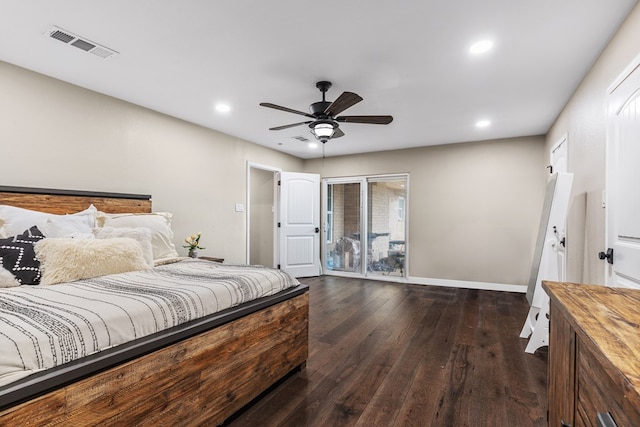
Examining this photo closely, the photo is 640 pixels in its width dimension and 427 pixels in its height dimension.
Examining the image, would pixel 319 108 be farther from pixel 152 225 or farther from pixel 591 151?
pixel 591 151

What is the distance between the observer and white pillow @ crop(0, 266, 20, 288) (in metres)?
1.80

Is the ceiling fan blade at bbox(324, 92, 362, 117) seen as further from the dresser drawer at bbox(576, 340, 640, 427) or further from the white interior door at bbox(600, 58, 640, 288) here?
the dresser drawer at bbox(576, 340, 640, 427)

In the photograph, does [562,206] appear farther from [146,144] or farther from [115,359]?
[146,144]

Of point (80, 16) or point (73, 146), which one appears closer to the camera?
point (80, 16)

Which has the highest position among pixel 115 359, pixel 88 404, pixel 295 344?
pixel 115 359

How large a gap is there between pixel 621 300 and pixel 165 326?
1819 millimetres

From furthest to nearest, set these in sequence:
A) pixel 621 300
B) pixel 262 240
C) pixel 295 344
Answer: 1. pixel 262 240
2. pixel 295 344
3. pixel 621 300

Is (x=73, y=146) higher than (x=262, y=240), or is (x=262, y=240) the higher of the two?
(x=73, y=146)

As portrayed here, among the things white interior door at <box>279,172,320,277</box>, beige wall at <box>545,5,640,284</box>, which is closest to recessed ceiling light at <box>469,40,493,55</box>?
beige wall at <box>545,5,640,284</box>

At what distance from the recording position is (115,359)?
125 centimetres

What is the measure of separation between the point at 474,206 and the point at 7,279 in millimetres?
5603

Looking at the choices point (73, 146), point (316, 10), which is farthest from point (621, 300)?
point (73, 146)

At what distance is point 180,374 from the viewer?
1491 mm

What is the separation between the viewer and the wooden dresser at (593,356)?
0.58 m
